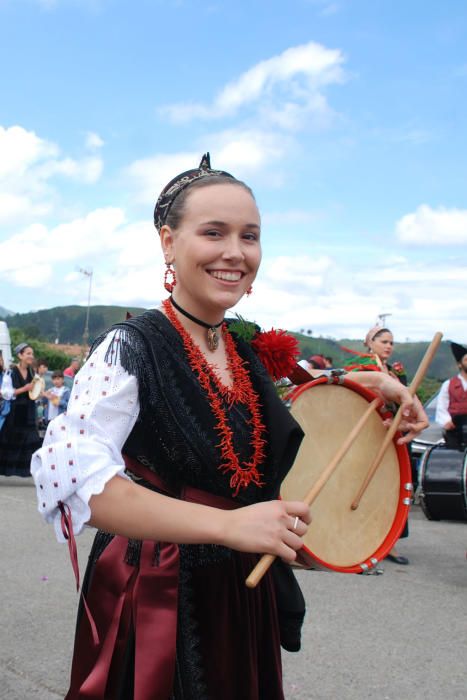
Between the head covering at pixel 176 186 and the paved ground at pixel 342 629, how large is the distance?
7.66 ft

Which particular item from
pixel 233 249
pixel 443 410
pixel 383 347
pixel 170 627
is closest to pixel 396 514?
pixel 170 627

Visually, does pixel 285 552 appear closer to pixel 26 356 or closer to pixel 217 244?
pixel 217 244

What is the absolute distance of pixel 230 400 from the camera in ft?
5.70

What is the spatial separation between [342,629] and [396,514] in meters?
1.99

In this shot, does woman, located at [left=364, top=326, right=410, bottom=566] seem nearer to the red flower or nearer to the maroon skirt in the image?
the red flower

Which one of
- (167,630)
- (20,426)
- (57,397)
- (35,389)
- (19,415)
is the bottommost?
(20,426)

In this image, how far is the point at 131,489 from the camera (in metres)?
1.42

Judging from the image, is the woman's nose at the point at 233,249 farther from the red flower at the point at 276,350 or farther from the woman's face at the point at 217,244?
the red flower at the point at 276,350

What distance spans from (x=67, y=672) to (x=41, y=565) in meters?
1.96

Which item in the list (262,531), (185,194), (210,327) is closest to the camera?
(262,531)

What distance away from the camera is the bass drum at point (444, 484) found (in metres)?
5.82

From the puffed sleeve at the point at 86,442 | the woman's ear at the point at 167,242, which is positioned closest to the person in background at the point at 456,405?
the woman's ear at the point at 167,242

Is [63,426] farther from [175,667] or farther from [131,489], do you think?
[175,667]

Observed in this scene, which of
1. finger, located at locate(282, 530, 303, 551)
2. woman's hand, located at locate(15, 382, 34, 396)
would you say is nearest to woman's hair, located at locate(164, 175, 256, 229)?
finger, located at locate(282, 530, 303, 551)
